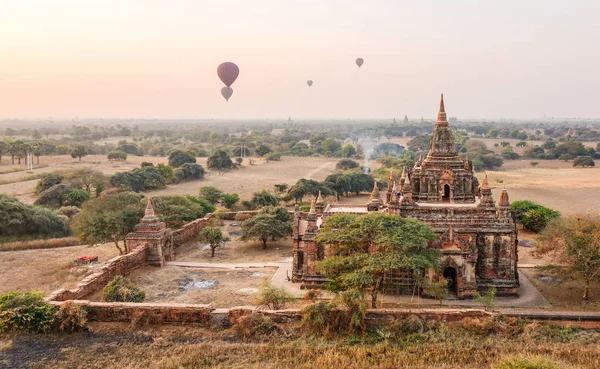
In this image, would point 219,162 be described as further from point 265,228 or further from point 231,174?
point 265,228

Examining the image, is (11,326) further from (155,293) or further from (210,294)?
(210,294)

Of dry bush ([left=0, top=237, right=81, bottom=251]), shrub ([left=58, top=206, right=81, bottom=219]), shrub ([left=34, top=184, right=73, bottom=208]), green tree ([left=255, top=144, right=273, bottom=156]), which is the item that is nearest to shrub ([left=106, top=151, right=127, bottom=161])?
green tree ([left=255, top=144, right=273, bottom=156])

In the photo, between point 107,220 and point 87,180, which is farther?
point 87,180

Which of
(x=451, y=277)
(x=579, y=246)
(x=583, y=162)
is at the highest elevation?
(x=579, y=246)

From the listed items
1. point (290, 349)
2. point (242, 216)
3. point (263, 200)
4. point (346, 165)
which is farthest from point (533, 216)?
point (346, 165)

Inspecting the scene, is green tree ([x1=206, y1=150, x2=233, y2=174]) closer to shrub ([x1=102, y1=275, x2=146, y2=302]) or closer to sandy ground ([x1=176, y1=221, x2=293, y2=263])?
sandy ground ([x1=176, y1=221, x2=293, y2=263])

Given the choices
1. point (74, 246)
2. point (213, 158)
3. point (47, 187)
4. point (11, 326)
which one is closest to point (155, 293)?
point (11, 326)

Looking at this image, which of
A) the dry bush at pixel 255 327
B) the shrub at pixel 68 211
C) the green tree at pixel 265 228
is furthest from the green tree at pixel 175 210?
the dry bush at pixel 255 327

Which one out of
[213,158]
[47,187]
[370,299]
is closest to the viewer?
[370,299]
